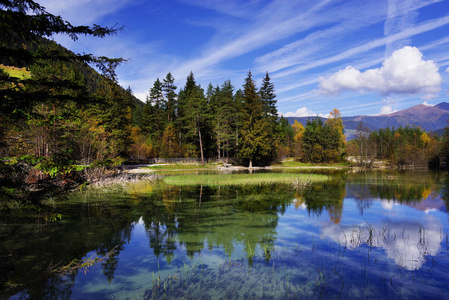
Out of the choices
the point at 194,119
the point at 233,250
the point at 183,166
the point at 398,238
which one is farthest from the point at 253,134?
the point at 233,250

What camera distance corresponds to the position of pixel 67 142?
88.3 ft

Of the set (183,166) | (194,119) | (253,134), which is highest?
(194,119)

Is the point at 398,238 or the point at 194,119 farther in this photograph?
the point at 194,119

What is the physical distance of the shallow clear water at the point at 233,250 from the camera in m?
6.92

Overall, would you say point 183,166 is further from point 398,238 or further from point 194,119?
point 398,238

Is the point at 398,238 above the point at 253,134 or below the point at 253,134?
below

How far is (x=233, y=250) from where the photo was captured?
9773 mm

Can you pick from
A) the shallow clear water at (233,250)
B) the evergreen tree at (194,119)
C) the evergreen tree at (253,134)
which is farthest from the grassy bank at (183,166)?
the shallow clear water at (233,250)

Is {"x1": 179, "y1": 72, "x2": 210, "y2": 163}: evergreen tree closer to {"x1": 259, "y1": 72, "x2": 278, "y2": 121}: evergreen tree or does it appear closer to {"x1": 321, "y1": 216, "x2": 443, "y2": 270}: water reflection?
{"x1": 259, "y1": 72, "x2": 278, "y2": 121}: evergreen tree

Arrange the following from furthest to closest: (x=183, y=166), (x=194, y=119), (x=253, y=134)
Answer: (x=194, y=119) < (x=183, y=166) < (x=253, y=134)

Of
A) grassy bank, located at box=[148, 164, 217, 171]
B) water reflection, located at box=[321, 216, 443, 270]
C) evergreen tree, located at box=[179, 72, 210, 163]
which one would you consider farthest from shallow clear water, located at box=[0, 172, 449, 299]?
evergreen tree, located at box=[179, 72, 210, 163]

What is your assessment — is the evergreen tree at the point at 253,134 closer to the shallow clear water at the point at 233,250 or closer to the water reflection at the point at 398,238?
the shallow clear water at the point at 233,250

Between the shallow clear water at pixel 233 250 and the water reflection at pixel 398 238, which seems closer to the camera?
the shallow clear water at pixel 233 250

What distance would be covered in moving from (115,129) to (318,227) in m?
35.3
